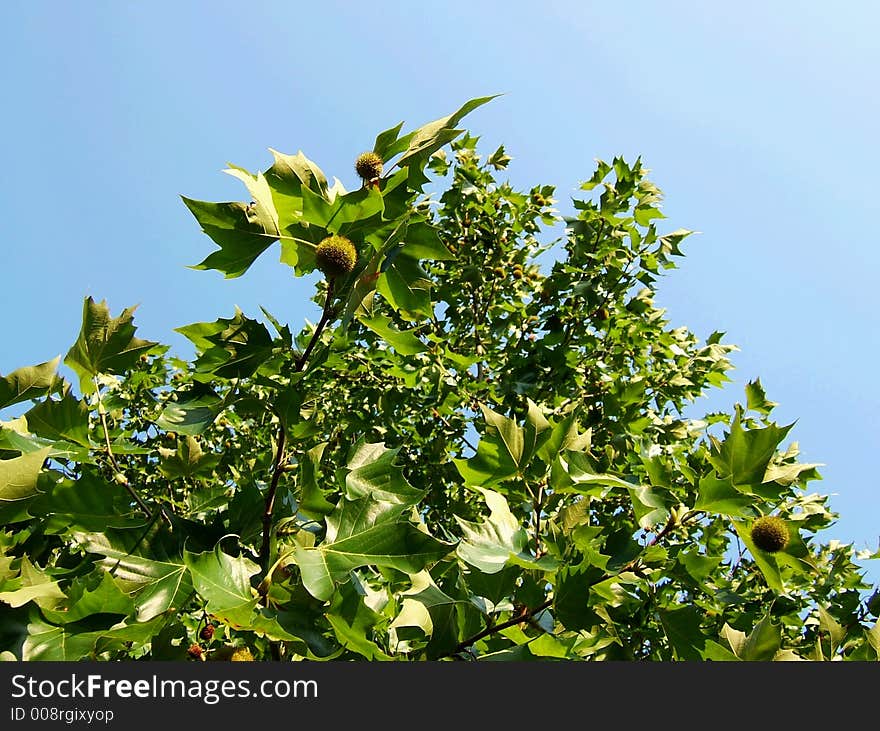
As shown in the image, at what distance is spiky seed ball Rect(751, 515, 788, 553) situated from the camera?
2.17 meters

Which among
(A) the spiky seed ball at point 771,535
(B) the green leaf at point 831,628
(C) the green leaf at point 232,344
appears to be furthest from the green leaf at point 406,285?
(B) the green leaf at point 831,628

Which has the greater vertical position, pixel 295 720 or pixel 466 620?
pixel 466 620

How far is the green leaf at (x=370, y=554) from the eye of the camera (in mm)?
1667

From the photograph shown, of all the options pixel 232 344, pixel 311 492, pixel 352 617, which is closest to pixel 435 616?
pixel 352 617

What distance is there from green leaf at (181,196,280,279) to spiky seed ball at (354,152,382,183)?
358mm

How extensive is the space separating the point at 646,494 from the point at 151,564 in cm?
130

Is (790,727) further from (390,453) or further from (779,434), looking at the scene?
(390,453)

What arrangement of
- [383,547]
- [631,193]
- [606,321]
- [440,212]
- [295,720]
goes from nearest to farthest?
[295,720]
[383,547]
[631,193]
[606,321]
[440,212]

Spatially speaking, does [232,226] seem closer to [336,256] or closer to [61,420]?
[336,256]

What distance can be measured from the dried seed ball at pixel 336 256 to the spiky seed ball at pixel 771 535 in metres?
1.43

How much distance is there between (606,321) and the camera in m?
5.90

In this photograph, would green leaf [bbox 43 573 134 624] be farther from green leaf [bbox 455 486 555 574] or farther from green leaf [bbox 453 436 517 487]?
green leaf [bbox 453 436 517 487]

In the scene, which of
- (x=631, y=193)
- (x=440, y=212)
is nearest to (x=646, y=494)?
(x=631, y=193)

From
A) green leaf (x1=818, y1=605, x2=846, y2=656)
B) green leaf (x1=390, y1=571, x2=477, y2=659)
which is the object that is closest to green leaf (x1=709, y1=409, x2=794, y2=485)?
green leaf (x1=818, y1=605, x2=846, y2=656)
